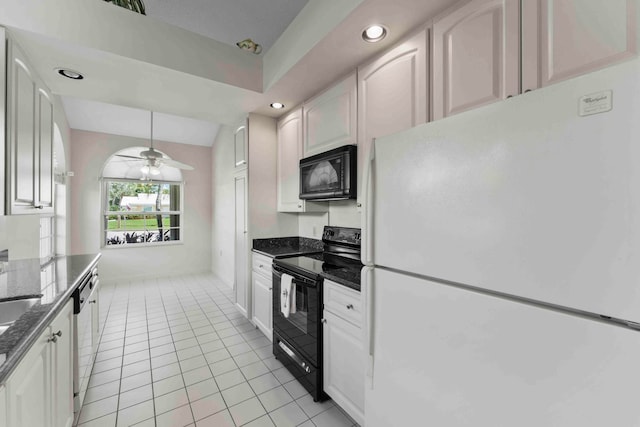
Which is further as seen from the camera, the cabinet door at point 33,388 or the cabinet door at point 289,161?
the cabinet door at point 289,161

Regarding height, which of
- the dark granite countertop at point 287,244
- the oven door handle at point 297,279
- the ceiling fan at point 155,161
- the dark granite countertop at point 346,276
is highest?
the ceiling fan at point 155,161

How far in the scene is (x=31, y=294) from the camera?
4.73ft

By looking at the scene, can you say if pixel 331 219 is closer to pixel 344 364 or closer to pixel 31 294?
pixel 344 364

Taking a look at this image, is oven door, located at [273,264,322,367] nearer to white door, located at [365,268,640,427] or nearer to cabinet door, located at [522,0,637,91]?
white door, located at [365,268,640,427]

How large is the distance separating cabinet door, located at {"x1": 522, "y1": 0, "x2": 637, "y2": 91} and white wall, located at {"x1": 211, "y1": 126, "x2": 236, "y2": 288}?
384 centimetres

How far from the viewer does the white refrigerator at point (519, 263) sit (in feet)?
2.02

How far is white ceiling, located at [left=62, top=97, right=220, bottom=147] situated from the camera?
4.16m

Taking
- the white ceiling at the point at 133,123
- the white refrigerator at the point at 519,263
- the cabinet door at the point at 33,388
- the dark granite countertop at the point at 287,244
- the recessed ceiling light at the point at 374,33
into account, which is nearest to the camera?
the white refrigerator at the point at 519,263

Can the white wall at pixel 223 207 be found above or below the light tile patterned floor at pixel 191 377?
above

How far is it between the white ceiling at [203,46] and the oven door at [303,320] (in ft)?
5.38

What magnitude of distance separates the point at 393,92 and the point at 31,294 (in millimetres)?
2374

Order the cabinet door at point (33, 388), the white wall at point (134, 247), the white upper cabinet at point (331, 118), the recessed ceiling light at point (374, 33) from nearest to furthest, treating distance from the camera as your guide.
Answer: the cabinet door at point (33, 388)
the recessed ceiling light at point (374, 33)
the white upper cabinet at point (331, 118)
the white wall at point (134, 247)

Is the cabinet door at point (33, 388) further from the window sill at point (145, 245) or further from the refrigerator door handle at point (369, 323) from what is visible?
Answer: the window sill at point (145, 245)

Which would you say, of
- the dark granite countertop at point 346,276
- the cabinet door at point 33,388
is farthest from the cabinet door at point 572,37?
the cabinet door at point 33,388
